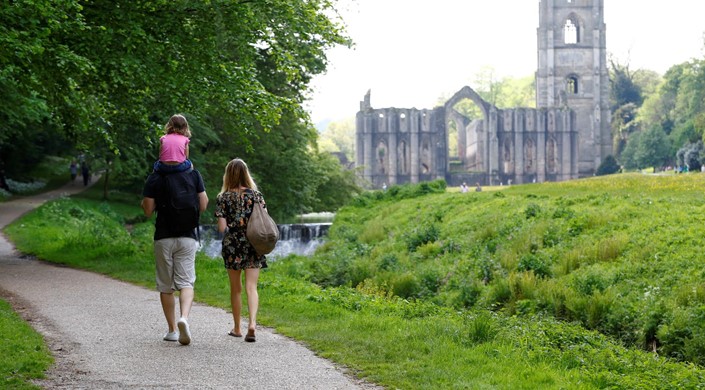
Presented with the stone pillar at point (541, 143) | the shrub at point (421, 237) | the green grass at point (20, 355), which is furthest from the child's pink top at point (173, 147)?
the stone pillar at point (541, 143)

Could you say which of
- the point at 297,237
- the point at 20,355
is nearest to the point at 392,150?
the point at 297,237

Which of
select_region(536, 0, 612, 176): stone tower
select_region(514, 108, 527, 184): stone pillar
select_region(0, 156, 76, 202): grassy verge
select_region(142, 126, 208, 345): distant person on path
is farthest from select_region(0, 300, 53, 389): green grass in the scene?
select_region(536, 0, 612, 176): stone tower

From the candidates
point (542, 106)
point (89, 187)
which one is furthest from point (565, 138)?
point (89, 187)

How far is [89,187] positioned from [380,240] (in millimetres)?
22278

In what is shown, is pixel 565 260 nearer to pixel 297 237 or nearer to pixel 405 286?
pixel 405 286

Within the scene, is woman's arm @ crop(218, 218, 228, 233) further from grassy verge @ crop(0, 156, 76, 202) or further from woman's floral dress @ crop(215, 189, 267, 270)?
grassy verge @ crop(0, 156, 76, 202)

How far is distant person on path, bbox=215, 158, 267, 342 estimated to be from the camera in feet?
32.5

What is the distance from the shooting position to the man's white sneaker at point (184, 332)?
30.3 ft

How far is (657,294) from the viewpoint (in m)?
15.7

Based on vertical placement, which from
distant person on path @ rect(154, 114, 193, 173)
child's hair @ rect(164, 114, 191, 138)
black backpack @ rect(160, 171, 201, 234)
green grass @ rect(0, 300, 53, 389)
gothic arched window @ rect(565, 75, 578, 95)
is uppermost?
gothic arched window @ rect(565, 75, 578, 95)

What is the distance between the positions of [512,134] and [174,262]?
315 ft

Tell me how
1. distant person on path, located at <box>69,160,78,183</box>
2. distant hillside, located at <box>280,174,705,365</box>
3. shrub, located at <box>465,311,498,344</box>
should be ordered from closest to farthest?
shrub, located at <box>465,311,498,344</box>, distant hillside, located at <box>280,174,705,365</box>, distant person on path, located at <box>69,160,78,183</box>

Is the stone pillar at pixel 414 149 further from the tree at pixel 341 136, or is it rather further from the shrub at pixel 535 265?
the shrub at pixel 535 265

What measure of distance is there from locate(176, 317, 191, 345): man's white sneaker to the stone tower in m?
102
